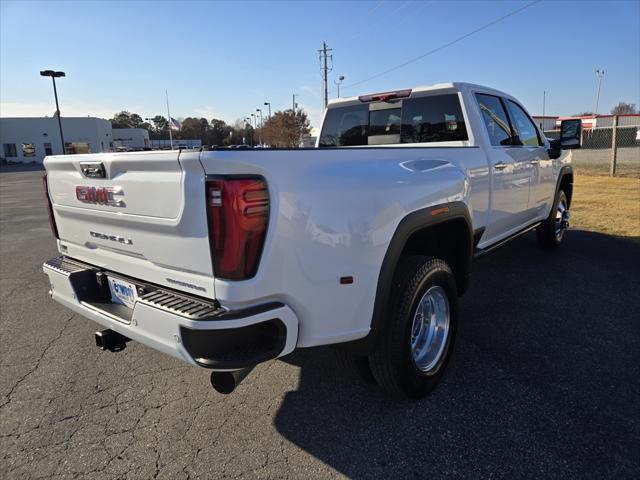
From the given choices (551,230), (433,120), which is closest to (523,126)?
(433,120)

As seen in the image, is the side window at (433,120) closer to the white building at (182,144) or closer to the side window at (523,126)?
the side window at (523,126)

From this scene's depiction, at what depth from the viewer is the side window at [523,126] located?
15.9 ft

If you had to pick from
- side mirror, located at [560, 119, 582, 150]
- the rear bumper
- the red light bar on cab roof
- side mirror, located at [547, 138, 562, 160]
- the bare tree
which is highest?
the bare tree

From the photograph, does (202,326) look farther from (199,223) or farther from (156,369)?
(156,369)

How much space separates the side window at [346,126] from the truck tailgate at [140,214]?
2.89 meters

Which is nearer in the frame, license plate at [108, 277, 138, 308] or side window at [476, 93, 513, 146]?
license plate at [108, 277, 138, 308]

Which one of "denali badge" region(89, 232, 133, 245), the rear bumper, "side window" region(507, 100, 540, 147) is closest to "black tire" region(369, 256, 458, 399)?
the rear bumper

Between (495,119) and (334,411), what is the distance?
3182 millimetres

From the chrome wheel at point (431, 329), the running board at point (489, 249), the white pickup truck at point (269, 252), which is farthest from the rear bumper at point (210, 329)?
the running board at point (489, 249)

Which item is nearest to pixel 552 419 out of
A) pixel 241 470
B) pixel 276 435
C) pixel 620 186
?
pixel 276 435

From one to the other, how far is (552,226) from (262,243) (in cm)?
542

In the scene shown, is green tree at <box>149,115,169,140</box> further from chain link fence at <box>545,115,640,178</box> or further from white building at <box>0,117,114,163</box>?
chain link fence at <box>545,115,640,178</box>

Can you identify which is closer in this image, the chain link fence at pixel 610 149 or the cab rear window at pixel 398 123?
the cab rear window at pixel 398 123

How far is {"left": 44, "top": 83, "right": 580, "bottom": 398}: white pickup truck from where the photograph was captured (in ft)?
6.32
